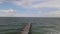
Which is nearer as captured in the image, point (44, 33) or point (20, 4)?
point (20, 4)

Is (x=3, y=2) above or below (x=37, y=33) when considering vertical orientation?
above

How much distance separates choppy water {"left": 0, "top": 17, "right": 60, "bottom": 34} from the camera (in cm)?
161

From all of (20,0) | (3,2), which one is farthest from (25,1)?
(3,2)

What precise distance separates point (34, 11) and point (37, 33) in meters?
0.36

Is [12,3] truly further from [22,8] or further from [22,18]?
[22,18]

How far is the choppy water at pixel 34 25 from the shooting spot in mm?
1609

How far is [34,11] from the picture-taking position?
154 centimetres

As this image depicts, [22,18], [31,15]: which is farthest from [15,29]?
[31,15]

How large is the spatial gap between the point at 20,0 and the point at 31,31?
51cm

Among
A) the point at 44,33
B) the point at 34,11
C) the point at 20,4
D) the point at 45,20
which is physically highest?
the point at 20,4

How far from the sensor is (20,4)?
1.51 m

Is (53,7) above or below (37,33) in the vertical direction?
above

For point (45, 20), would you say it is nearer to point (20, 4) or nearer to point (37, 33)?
point (37, 33)

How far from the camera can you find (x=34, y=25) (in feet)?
5.44
